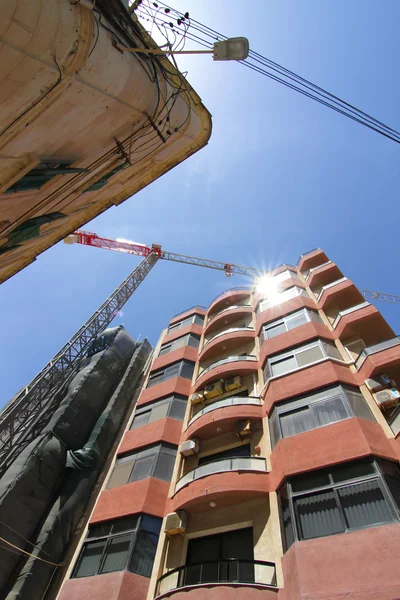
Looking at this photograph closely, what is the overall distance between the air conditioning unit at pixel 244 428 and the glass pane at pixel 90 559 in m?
5.54

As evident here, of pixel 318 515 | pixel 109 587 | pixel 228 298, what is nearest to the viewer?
pixel 318 515

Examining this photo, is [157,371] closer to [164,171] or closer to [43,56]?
[164,171]

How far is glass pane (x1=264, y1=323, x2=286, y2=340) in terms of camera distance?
1547 centimetres

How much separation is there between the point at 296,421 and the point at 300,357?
318 cm

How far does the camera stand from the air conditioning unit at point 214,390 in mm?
14688

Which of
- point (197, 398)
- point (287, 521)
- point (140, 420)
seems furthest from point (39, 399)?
point (287, 521)

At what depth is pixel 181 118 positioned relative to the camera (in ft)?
35.2

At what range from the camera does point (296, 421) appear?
34.7 ft

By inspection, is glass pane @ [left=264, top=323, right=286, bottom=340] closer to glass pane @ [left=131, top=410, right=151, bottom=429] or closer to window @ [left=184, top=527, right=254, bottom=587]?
glass pane @ [left=131, top=410, right=151, bottom=429]

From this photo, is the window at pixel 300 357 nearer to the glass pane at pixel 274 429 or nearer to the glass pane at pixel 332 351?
the glass pane at pixel 332 351

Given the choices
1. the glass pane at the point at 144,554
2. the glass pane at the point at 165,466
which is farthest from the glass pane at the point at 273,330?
the glass pane at the point at 144,554

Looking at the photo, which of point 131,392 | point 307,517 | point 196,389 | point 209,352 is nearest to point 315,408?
point 307,517

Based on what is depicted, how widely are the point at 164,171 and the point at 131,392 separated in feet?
42.9

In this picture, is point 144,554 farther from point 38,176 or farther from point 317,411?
point 38,176
